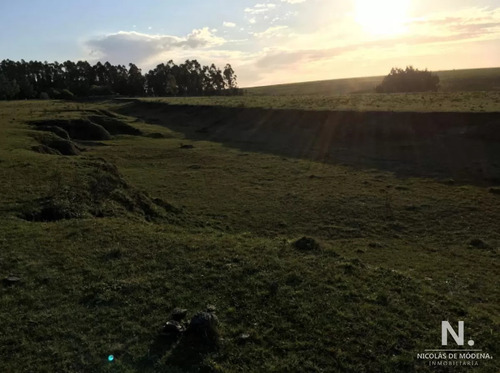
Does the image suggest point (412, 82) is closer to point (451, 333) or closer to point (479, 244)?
point (479, 244)

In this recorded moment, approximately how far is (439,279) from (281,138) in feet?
127

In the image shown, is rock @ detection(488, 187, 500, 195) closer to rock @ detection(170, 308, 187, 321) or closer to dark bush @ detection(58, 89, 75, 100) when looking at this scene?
rock @ detection(170, 308, 187, 321)

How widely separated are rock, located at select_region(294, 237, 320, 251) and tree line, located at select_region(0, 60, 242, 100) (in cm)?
14345

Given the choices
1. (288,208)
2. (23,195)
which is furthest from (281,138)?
(23,195)

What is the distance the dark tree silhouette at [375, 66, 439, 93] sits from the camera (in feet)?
362

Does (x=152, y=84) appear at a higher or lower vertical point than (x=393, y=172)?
higher

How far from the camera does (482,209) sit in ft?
81.5

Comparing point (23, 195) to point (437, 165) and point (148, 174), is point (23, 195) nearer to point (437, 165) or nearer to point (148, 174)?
point (148, 174)

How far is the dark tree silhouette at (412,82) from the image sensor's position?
11031cm

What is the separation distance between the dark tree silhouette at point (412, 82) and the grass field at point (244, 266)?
83.9m

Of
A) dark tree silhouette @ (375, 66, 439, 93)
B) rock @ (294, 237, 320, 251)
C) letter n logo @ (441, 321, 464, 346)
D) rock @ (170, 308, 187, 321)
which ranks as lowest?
letter n logo @ (441, 321, 464, 346)

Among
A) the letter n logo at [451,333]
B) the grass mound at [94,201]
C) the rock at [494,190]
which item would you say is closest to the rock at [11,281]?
the grass mound at [94,201]

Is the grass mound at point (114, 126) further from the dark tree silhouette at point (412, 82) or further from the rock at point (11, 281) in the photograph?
the dark tree silhouette at point (412, 82)

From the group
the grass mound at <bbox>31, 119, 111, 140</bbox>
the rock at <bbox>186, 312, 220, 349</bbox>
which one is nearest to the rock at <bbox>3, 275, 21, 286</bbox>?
the rock at <bbox>186, 312, 220, 349</bbox>
